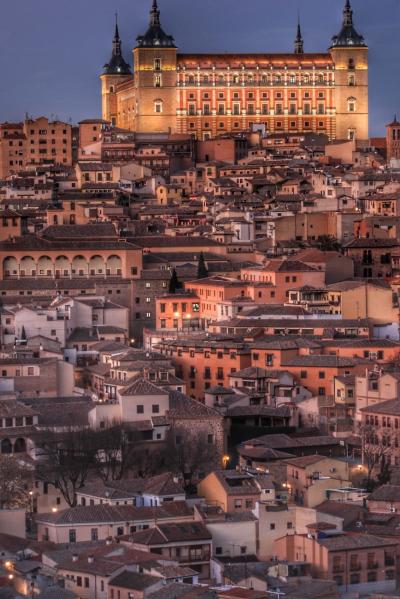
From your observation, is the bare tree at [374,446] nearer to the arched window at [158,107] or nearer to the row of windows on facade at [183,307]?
the row of windows on facade at [183,307]

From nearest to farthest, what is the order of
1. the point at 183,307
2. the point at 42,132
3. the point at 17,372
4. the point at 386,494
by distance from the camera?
the point at 386,494, the point at 17,372, the point at 183,307, the point at 42,132

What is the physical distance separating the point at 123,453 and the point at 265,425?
15.1 ft

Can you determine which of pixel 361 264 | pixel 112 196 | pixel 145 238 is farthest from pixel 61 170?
pixel 361 264

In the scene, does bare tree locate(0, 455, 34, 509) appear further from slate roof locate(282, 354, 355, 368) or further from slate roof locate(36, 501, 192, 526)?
slate roof locate(282, 354, 355, 368)

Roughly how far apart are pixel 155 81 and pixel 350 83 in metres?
7.38

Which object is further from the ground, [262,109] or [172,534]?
[262,109]

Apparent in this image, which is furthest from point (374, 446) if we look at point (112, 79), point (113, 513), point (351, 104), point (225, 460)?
point (112, 79)

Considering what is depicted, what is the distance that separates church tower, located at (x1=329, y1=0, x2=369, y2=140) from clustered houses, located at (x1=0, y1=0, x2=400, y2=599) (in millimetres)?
2274

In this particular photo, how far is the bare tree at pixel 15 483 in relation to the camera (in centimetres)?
3353

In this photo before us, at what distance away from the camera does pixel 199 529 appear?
3061cm

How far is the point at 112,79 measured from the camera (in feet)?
281

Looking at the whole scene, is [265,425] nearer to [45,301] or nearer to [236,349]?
[236,349]

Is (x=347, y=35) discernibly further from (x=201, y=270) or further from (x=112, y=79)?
(x=201, y=270)

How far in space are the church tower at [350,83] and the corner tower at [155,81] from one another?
20.2ft
